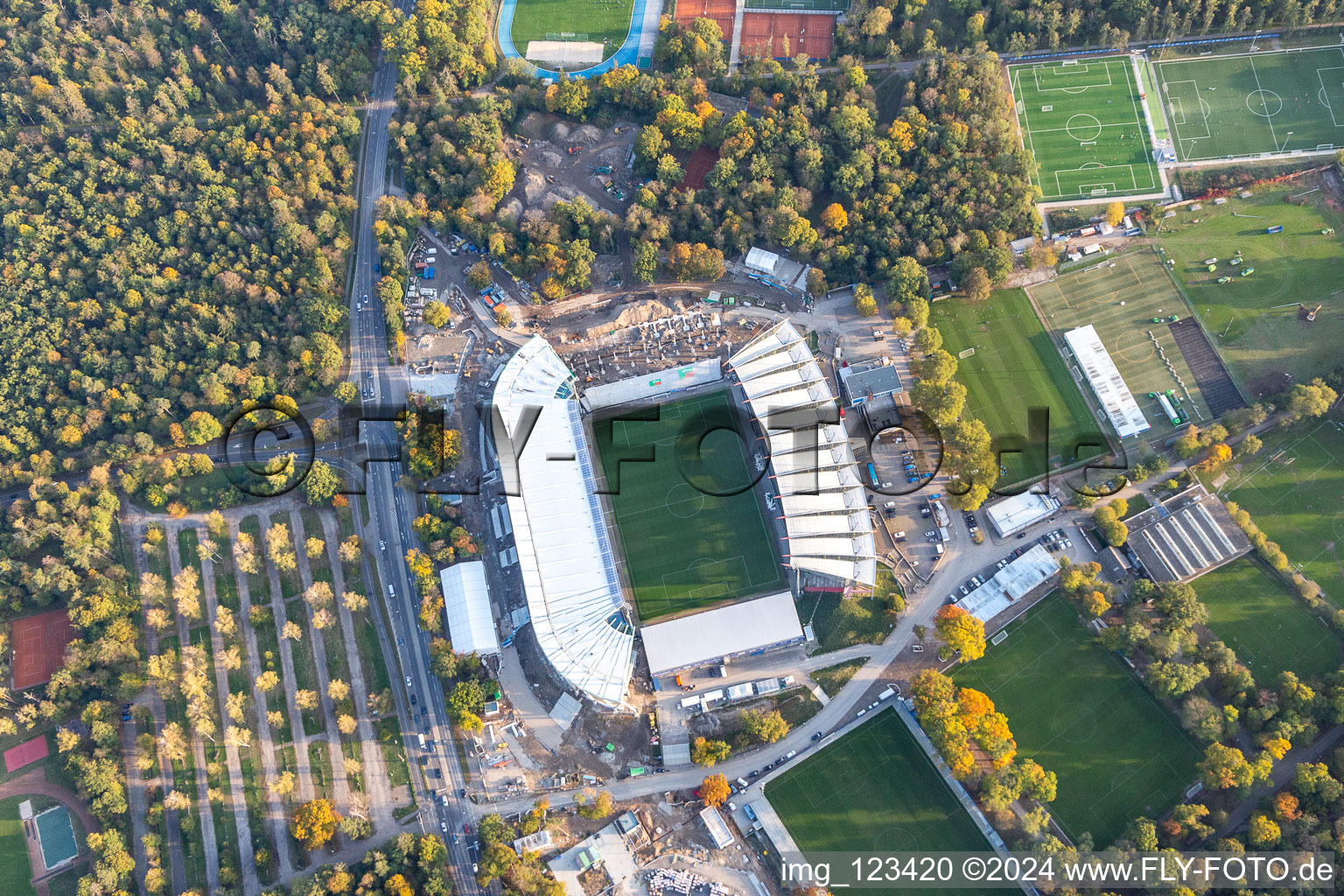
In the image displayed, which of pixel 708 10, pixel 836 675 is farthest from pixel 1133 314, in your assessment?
pixel 708 10

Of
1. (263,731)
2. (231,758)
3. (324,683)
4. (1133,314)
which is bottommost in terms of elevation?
(231,758)

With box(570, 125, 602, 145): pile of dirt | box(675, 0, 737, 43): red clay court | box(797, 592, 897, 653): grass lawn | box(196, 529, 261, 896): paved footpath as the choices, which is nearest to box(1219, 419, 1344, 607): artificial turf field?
box(797, 592, 897, 653): grass lawn

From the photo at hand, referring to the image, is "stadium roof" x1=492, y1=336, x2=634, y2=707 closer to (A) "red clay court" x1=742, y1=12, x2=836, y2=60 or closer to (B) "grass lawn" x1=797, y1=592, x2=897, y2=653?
(B) "grass lawn" x1=797, y1=592, x2=897, y2=653

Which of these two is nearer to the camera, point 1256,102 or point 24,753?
point 24,753

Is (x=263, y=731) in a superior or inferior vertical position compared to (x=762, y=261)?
inferior

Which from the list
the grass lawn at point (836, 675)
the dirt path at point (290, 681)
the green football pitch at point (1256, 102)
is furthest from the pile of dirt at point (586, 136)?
the grass lawn at point (836, 675)

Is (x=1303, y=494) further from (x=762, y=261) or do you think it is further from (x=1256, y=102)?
(x=762, y=261)

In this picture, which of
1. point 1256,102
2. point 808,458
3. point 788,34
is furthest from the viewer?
point 788,34
